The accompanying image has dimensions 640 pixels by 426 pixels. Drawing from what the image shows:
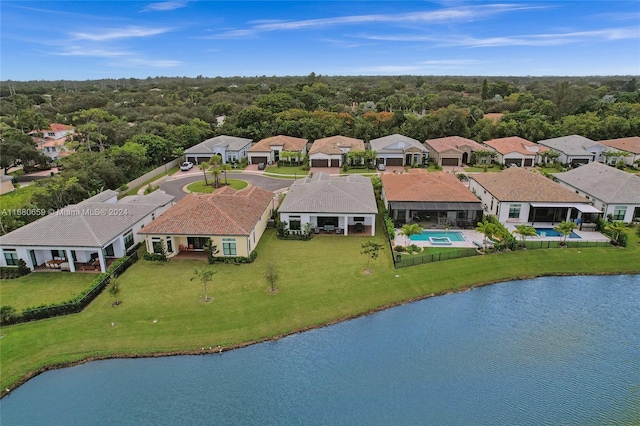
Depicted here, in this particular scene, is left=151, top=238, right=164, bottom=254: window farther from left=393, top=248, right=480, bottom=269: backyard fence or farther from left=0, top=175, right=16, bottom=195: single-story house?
left=0, top=175, right=16, bottom=195: single-story house

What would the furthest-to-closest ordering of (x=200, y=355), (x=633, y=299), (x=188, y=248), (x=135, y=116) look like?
(x=135, y=116), (x=188, y=248), (x=633, y=299), (x=200, y=355)

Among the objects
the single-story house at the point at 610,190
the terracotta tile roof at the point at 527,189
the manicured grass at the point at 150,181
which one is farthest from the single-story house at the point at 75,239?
the single-story house at the point at 610,190

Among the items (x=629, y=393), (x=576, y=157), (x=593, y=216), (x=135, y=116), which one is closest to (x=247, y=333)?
(x=629, y=393)

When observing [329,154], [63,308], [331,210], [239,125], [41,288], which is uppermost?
[239,125]

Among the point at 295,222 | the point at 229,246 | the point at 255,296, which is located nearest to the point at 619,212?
the point at 295,222

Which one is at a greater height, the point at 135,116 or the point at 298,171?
the point at 135,116

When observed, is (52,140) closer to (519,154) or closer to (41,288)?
(41,288)

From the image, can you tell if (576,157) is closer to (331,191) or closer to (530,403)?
(331,191)
